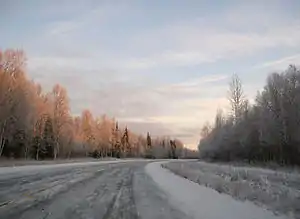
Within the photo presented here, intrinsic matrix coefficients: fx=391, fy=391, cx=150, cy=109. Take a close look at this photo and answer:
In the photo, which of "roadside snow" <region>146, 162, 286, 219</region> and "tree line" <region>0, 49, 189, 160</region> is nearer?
"roadside snow" <region>146, 162, 286, 219</region>

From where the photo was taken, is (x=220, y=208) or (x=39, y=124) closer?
(x=220, y=208)

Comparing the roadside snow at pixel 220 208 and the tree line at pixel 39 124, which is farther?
the tree line at pixel 39 124

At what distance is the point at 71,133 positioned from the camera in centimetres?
8225

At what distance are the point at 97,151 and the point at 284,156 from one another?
72.0 meters

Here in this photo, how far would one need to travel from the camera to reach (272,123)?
55438 millimetres

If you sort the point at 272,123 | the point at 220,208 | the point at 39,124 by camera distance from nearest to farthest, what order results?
the point at 220,208 → the point at 272,123 → the point at 39,124

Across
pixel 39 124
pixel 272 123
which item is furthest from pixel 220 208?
pixel 39 124

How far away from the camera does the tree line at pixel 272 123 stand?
173 ft

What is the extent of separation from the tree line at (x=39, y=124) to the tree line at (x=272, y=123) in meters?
32.8

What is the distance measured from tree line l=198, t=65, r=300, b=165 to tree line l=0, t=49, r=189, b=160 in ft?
108

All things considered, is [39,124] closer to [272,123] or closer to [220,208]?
[272,123]

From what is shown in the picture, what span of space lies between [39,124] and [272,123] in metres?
40.8

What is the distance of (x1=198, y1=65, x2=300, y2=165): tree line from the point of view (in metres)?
52.9

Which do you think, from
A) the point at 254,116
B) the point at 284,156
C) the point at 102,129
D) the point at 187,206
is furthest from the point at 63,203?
the point at 102,129
